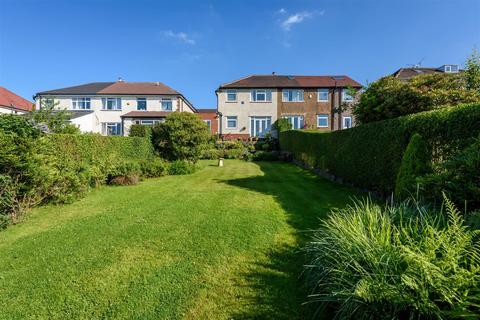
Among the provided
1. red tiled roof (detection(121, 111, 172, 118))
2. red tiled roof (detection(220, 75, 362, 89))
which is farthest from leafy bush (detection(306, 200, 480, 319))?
red tiled roof (detection(121, 111, 172, 118))

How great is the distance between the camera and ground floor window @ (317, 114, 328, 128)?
29.3 m

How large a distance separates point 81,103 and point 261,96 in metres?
21.9

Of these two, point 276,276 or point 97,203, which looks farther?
point 97,203

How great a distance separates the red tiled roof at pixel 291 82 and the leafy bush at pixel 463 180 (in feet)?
86.4

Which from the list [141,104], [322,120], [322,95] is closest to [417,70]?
[322,95]

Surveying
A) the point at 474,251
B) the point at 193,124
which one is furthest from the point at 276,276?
the point at 193,124

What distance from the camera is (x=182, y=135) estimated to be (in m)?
14.5

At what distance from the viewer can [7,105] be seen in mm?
29984

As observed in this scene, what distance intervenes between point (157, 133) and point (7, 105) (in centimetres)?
2633

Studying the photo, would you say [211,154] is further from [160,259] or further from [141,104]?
[160,259]

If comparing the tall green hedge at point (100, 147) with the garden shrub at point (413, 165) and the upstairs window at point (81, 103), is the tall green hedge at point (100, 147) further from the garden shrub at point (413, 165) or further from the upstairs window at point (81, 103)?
the upstairs window at point (81, 103)

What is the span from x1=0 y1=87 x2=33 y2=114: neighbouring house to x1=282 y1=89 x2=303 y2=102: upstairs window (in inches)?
1083

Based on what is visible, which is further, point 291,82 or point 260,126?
point 291,82

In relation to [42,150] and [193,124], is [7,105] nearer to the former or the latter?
[193,124]
